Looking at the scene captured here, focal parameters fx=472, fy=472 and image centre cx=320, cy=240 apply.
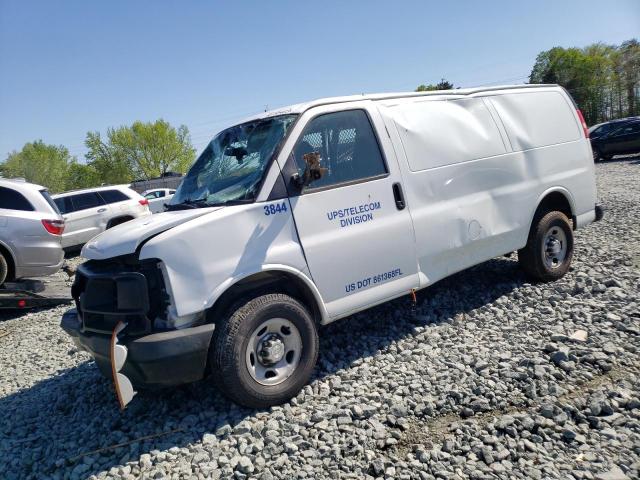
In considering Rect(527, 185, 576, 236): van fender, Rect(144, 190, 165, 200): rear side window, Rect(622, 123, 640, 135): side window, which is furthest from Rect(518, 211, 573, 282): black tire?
Rect(144, 190, 165, 200): rear side window

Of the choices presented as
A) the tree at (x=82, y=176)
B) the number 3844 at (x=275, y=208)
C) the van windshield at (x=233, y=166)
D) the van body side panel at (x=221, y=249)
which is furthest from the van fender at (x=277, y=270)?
the tree at (x=82, y=176)

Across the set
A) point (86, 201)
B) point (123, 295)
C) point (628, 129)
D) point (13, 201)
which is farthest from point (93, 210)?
point (628, 129)

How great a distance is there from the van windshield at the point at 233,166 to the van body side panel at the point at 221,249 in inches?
8.4

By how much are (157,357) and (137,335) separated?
25 centimetres

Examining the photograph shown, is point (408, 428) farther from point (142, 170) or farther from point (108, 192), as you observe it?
point (142, 170)

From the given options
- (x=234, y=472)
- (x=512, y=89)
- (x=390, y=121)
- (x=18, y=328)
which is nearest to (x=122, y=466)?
(x=234, y=472)

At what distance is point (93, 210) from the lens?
42.4ft

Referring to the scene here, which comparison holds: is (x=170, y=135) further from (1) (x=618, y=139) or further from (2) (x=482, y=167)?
(2) (x=482, y=167)

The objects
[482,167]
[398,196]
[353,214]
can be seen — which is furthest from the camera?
[482,167]

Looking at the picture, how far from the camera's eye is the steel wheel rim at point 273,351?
3.43 meters

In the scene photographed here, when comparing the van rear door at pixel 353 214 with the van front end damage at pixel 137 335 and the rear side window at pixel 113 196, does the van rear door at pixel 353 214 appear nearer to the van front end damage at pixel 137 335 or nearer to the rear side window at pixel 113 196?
the van front end damage at pixel 137 335

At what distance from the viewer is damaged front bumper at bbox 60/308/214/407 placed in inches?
121

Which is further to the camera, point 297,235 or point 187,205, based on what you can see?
point 187,205

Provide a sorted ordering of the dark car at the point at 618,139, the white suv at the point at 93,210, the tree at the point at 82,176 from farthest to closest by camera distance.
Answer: the tree at the point at 82,176 < the dark car at the point at 618,139 < the white suv at the point at 93,210
